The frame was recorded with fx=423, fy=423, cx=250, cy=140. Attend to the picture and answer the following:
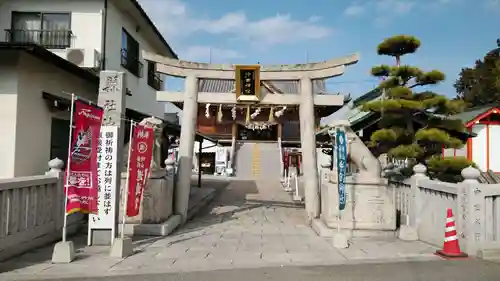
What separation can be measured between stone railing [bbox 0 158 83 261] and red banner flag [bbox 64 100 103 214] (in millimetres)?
849

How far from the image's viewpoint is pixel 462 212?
26.3ft

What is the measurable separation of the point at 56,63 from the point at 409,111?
1016 centimetres

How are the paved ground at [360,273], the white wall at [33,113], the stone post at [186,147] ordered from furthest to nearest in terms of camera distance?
the stone post at [186,147] < the white wall at [33,113] < the paved ground at [360,273]

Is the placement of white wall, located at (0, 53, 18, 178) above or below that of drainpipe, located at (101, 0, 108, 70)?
below

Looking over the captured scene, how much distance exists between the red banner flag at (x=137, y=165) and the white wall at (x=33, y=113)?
4.68 metres

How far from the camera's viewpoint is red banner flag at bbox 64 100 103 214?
7691mm

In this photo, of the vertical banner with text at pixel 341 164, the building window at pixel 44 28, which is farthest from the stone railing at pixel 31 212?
the building window at pixel 44 28

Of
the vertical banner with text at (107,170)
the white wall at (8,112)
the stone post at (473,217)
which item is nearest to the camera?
the stone post at (473,217)

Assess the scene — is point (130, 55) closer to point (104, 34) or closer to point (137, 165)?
point (104, 34)

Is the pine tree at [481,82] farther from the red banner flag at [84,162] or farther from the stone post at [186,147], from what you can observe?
the red banner flag at [84,162]

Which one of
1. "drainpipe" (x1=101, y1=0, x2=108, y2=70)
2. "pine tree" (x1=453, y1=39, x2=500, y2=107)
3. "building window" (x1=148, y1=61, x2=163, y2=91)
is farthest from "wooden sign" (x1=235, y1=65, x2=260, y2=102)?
"pine tree" (x1=453, y1=39, x2=500, y2=107)

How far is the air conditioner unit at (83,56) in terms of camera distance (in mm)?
15789

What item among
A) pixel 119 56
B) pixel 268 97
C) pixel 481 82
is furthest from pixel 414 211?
pixel 481 82

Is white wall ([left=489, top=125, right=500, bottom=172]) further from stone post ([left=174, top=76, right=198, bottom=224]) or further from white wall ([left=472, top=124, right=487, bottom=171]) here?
stone post ([left=174, top=76, right=198, bottom=224])
